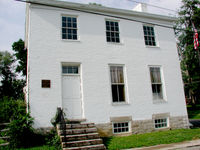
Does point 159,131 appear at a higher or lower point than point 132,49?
lower

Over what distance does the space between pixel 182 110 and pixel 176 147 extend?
17.8 ft

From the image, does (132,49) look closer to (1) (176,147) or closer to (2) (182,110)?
(2) (182,110)

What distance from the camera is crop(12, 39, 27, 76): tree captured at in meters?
23.2

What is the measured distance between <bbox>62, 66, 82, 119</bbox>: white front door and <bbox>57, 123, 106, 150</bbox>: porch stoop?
1296mm

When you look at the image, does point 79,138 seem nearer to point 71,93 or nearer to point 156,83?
point 71,93

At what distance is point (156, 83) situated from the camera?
37.7 feet

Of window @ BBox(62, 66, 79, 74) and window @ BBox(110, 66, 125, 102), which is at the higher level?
window @ BBox(62, 66, 79, 74)

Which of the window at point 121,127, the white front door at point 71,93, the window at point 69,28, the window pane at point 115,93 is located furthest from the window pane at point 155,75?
the window at point 69,28

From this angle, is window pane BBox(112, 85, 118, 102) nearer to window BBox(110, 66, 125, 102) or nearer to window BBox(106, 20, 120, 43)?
window BBox(110, 66, 125, 102)

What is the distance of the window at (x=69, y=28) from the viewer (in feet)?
33.2

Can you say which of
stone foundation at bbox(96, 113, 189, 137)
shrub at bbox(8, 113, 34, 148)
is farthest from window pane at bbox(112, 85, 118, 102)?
shrub at bbox(8, 113, 34, 148)

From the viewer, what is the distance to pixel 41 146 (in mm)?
7492

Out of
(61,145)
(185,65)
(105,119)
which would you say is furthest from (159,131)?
(185,65)

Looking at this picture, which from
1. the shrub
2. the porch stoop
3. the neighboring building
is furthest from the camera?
the neighboring building
